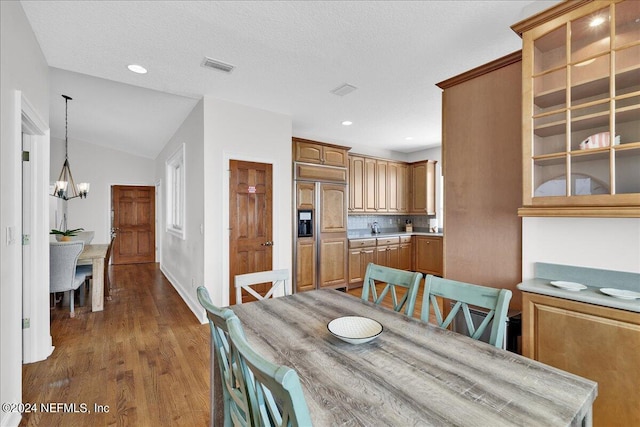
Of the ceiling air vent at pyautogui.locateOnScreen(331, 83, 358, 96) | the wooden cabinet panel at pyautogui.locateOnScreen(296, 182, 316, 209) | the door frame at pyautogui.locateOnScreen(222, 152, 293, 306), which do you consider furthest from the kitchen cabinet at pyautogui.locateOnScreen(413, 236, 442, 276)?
the ceiling air vent at pyautogui.locateOnScreen(331, 83, 358, 96)

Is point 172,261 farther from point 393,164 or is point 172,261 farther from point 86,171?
point 393,164

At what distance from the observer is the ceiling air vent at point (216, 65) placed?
8.71ft

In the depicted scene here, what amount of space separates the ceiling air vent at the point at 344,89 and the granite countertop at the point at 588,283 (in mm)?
2393

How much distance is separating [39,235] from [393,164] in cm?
536

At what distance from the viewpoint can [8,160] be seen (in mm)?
1799

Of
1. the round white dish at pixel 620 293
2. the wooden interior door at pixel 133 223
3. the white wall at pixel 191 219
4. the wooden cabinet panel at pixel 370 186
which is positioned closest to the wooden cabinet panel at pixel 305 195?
the white wall at pixel 191 219

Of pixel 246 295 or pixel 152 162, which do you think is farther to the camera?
pixel 152 162

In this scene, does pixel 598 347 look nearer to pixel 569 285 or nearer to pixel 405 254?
pixel 569 285

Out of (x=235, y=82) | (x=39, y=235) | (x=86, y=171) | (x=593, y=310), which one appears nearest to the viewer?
(x=593, y=310)

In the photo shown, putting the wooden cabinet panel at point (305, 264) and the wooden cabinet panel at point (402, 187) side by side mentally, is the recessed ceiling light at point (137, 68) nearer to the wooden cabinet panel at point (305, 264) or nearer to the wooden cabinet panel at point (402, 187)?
the wooden cabinet panel at point (305, 264)

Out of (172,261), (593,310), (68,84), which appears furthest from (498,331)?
(172,261)

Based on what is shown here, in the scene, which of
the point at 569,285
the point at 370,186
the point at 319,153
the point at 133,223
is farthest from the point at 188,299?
the point at 133,223

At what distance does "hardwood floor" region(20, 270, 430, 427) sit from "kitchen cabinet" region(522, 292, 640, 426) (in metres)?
2.09

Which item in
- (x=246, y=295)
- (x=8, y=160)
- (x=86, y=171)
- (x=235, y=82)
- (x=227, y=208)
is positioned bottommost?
(x=246, y=295)
